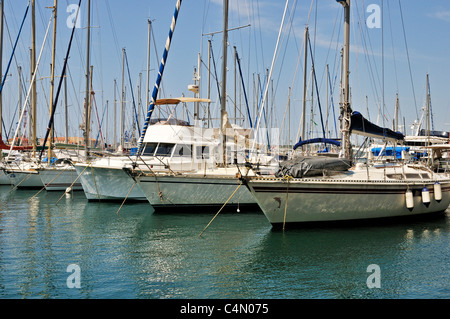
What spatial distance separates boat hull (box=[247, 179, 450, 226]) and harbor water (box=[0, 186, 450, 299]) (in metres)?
0.48

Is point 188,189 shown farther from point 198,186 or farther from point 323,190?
point 323,190

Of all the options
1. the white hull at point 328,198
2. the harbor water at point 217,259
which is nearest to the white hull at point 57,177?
the harbor water at point 217,259

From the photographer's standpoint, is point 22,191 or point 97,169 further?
point 22,191

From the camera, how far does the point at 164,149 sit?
2123 cm

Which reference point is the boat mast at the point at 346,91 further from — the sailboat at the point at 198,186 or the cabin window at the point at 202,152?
the cabin window at the point at 202,152

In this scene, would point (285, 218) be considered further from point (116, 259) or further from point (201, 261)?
point (116, 259)

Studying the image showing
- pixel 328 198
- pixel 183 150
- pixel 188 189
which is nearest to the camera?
pixel 328 198

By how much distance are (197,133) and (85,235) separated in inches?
352

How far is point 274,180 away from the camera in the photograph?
1384 centimetres

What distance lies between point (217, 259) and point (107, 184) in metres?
12.9

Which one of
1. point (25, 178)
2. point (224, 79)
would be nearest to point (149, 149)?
point (224, 79)

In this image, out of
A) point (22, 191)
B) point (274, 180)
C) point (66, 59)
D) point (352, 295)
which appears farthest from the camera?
point (22, 191)

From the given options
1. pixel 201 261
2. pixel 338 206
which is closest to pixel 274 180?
pixel 338 206

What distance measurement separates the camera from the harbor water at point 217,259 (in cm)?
895
